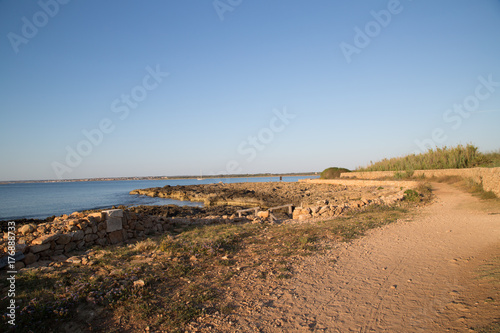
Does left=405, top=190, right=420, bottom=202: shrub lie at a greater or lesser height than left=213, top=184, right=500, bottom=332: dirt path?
greater

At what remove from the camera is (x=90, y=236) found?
311 inches

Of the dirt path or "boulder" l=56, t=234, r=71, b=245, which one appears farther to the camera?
"boulder" l=56, t=234, r=71, b=245

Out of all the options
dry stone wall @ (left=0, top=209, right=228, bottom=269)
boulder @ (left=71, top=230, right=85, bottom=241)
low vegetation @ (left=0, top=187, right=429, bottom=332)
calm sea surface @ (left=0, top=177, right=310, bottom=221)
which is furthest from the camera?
calm sea surface @ (left=0, top=177, right=310, bottom=221)

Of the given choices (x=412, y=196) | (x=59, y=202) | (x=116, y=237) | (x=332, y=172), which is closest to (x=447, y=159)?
(x=412, y=196)

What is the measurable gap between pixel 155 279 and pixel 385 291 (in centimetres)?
373

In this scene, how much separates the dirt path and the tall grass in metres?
14.2

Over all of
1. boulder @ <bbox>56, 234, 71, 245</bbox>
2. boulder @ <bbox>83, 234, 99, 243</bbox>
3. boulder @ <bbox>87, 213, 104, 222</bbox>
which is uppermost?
boulder @ <bbox>87, 213, 104, 222</bbox>

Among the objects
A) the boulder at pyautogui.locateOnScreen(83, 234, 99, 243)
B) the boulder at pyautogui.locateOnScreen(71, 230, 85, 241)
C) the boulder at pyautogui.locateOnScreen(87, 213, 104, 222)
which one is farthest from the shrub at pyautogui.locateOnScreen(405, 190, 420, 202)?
the boulder at pyautogui.locateOnScreen(71, 230, 85, 241)

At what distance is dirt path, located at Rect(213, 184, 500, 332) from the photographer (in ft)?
11.1

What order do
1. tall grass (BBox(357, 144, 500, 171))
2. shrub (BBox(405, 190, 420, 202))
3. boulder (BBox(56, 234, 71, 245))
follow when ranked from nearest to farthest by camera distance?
boulder (BBox(56, 234, 71, 245)) < shrub (BBox(405, 190, 420, 202)) < tall grass (BBox(357, 144, 500, 171))

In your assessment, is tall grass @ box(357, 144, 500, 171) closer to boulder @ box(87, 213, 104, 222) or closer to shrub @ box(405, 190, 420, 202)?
shrub @ box(405, 190, 420, 202)

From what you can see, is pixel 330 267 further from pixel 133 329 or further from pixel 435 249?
pixel 133 329

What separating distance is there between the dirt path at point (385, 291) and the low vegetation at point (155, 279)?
533mm

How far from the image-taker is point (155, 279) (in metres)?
4.78
